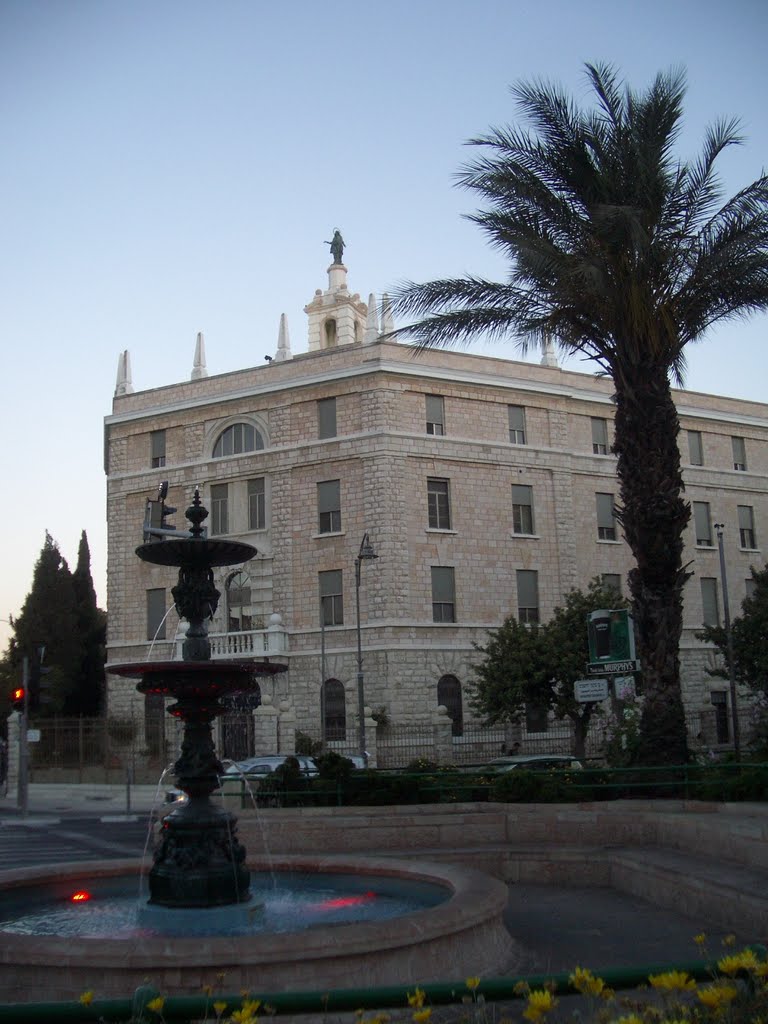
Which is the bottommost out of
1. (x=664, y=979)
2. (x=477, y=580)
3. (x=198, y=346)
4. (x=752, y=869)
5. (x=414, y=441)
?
(x=752, y=869)

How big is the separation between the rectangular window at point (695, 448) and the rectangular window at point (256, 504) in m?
18.1

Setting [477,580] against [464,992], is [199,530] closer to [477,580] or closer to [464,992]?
[464,992]

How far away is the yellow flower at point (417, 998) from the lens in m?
3.14

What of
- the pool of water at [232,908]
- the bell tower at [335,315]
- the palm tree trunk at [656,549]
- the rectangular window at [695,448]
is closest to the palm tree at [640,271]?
the palm tree trunk at [656,549]

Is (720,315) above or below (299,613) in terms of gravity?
above

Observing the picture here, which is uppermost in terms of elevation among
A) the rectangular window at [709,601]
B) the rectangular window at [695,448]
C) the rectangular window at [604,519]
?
the rectangular window at [695,448]

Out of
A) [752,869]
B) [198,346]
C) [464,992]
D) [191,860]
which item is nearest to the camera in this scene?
[464,992]

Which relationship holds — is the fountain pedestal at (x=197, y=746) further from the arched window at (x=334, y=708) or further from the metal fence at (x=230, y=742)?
the arched window at (x=334, y=708)

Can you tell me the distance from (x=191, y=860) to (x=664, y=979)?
7449mm

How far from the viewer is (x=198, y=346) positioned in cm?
4325

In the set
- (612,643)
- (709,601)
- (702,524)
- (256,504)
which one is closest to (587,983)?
(612,643)

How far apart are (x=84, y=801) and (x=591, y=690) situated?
912 inches

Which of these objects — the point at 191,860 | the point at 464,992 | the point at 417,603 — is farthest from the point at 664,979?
the point at 417,603

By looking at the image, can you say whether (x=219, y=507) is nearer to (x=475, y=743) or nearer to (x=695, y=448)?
(x=475, y=743)
